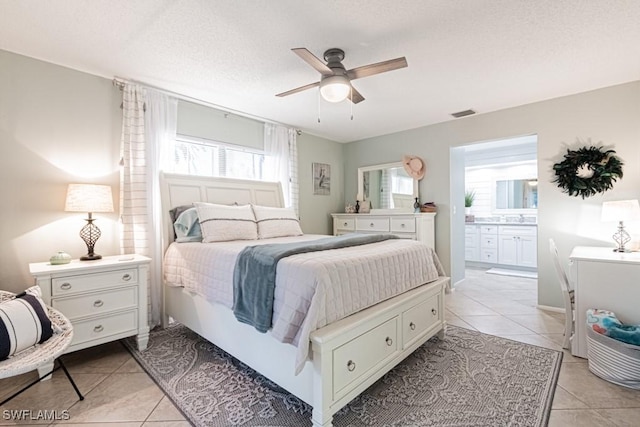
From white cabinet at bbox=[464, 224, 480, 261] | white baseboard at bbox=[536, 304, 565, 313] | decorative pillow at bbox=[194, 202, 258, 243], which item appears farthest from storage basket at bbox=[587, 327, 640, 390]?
white cabinet at bbox=[464, 224, 480, 261]

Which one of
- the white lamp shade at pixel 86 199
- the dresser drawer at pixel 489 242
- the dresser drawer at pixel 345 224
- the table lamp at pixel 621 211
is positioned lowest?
the dresser drawer at pixel 489 242

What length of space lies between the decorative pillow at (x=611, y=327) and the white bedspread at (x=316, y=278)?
1.12m

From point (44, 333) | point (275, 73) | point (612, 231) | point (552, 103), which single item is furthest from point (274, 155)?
point (612, 231)

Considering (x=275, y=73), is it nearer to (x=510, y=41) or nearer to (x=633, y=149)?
(x=510, y=41)

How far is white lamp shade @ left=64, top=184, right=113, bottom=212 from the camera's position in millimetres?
2412

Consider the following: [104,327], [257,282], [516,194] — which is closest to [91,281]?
[104,327]

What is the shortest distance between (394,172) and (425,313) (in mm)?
2983

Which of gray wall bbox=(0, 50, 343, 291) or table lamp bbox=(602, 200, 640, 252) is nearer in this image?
gray wall bbox=(0, 50, 343, 291)

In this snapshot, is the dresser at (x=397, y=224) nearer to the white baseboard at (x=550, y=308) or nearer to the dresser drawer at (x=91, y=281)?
the white baseboard at (x=550, y=308)

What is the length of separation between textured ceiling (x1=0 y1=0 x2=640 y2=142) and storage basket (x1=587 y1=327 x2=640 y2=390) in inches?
87.1

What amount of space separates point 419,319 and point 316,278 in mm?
1224

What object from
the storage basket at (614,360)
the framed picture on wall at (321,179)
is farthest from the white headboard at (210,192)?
the storage basket at (614,360)

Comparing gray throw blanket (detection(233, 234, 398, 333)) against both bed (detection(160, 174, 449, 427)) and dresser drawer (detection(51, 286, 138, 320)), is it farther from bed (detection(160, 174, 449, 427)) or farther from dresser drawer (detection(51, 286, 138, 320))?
dresser drawer (detection(51, 286, 138, 320))

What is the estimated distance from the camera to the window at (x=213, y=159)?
138 inches
